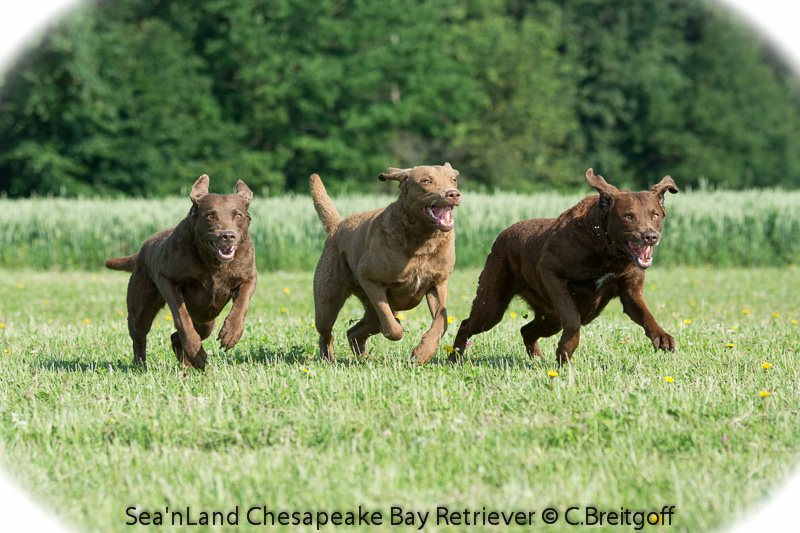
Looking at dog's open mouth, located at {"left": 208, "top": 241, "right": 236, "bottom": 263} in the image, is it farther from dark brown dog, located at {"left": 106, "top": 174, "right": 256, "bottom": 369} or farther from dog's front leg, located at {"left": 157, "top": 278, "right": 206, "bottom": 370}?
dog's front leg, located at {"left": 157, "top": 278, "right": 206, "bottom": 370}

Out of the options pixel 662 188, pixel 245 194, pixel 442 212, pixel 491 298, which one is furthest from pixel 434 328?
pixel 662 188

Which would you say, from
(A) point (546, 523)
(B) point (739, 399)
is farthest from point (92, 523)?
(B) point (739, 399)

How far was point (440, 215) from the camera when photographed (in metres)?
6.55

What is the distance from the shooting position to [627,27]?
52.6 metres

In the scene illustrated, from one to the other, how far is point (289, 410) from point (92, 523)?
172cm

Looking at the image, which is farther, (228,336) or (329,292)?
(329,292)

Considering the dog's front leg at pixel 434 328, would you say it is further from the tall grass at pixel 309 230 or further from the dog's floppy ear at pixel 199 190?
the tall grass at pixel 309 230

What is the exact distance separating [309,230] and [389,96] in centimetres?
2714

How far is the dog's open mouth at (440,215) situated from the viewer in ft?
21.3

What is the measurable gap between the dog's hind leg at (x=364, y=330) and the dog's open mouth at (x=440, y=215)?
1397mm

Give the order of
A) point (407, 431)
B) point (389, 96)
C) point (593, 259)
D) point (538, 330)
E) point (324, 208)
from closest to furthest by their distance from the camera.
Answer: point (407, 431), point (593, 259), point (538, 330), point (324, 208), point (389, 96)

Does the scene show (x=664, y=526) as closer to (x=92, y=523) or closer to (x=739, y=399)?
(x=739, y=399)

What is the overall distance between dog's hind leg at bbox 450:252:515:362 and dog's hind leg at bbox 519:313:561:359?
343 millimetres

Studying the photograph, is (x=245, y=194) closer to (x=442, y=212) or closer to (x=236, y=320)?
(x=236, y=320)
